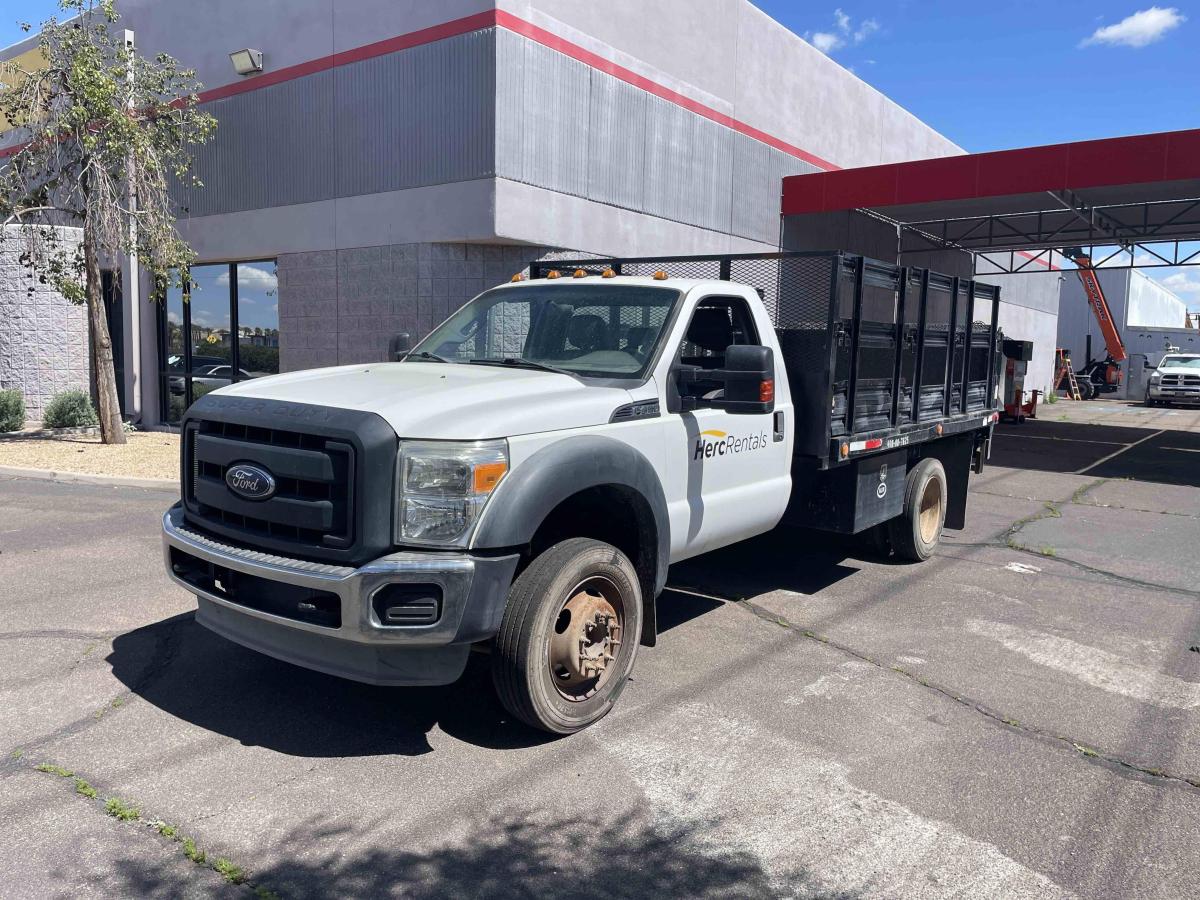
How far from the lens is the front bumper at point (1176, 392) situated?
3381 cm

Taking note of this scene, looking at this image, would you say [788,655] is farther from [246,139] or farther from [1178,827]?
[246,139]

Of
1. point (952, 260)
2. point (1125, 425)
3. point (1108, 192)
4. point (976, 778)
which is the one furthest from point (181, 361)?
point (1125, 425)

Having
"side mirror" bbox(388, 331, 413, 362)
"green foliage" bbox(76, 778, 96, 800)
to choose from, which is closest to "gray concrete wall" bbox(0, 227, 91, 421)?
"side mirror" bbox(388, 331, 413, 362)

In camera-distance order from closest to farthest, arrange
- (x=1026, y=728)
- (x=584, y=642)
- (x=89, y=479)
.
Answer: (x=584, y=642), (x=1026, y=728), (x=89, y=479)

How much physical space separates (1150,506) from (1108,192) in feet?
28.8

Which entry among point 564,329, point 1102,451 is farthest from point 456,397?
point 1102,451

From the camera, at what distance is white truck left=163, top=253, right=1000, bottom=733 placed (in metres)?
3.89

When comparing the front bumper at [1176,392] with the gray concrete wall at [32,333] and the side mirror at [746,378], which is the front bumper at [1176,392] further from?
the side mirror at [746,378]

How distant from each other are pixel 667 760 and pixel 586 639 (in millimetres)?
660

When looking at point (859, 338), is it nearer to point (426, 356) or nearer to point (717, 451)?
point (717, 451)

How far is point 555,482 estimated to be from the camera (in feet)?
13.5

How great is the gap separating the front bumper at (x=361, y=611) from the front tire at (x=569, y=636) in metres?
0.16

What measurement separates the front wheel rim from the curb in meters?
7.81

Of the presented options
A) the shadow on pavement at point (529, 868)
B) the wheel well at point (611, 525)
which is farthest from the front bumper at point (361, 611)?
the shadow on pavement at point (529, 868)
